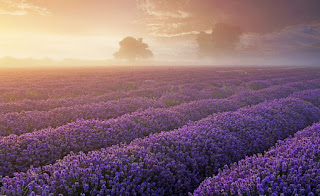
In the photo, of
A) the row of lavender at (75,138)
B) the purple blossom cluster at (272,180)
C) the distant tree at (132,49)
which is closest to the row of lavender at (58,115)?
the row of lavender at (75,138)

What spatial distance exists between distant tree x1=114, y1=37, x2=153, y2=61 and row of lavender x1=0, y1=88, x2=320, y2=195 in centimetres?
10062

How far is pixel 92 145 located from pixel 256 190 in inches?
130

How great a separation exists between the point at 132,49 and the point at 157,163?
336 feet

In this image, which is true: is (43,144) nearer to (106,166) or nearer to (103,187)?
(106,166)

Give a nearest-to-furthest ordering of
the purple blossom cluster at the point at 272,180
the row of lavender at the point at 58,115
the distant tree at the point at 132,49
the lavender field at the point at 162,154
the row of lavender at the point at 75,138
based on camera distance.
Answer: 1. the purple blossom cluster at the point at 272,180
2. the lavender field at the point at 162,154
3. the row of lavender at the point at 75,138
4. the row of lavender at the point at 58,115
5. the distant tree at the point at 132,49

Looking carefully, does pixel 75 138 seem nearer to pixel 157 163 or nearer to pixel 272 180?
pixel 157 163

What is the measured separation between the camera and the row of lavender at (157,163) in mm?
2656

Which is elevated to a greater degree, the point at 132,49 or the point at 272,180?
the point at 132,49

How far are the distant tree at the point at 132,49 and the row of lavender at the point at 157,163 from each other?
10062 cm

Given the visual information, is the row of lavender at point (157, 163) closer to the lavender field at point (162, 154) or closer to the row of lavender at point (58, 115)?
the lavender field at point (162, 154)

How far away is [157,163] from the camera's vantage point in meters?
3.27

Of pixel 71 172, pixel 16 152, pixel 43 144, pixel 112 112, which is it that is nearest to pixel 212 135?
pixel 71 172

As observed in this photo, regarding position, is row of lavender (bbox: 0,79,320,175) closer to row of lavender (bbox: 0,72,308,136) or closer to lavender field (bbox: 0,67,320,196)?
lavender field (bbox: 0,67,320,196)

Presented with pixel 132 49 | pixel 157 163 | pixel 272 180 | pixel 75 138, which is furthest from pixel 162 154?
pixel 132 49
